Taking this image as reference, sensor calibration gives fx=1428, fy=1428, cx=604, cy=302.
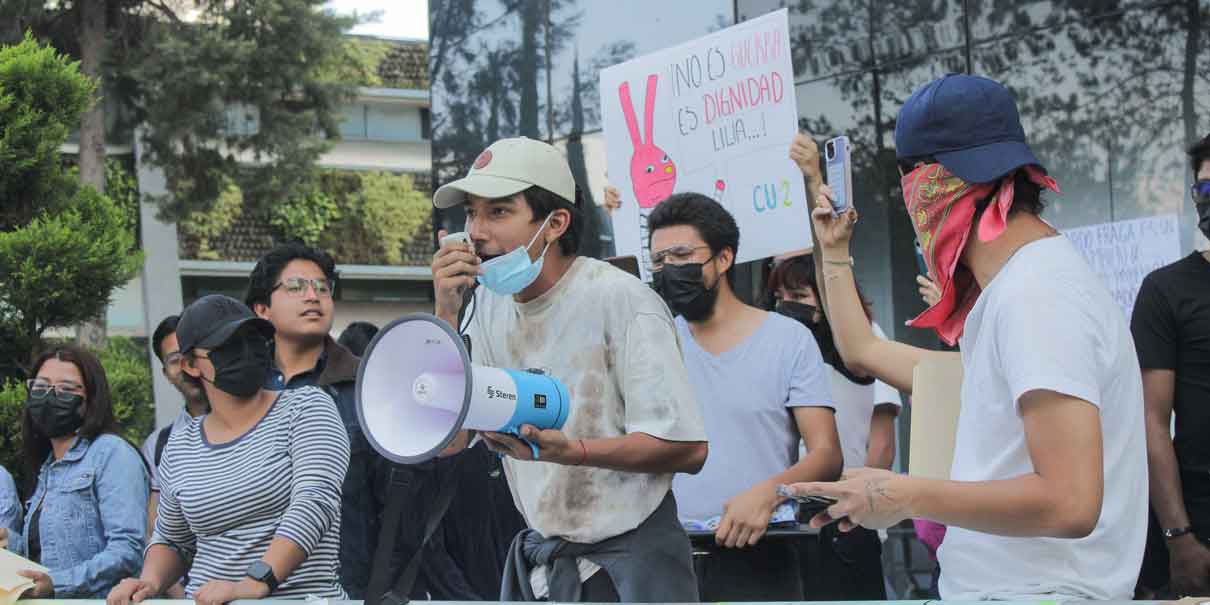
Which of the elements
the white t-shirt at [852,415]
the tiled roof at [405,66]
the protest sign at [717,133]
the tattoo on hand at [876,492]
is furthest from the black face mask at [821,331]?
the tiled roof at [405,66]

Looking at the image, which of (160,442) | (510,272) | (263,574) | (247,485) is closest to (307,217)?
(160,442)

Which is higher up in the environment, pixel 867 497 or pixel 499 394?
pixel 499 394

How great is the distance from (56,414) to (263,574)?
2282mm

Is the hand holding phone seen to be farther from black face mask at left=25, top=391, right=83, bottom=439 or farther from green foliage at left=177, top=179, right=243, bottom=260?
green foliage at left=177, top=179, right=243, bottom=260

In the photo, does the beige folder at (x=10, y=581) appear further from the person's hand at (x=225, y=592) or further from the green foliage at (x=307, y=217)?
the green foliage at (x=307, y=217)

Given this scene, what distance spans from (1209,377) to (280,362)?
3002mm

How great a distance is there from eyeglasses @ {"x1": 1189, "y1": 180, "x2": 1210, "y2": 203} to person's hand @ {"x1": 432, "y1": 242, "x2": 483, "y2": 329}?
6.58 feet

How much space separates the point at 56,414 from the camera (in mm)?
5312

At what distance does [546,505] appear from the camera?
3189 millimetres

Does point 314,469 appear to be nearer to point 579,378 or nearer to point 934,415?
point 579,378

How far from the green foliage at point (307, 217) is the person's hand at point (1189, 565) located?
84.4 feet

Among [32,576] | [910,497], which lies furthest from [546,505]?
[32,576]

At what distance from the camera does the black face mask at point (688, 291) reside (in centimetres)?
426

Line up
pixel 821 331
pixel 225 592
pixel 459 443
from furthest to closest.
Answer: pixel 821 331 → pixel 225 592 → pixel 459 443
